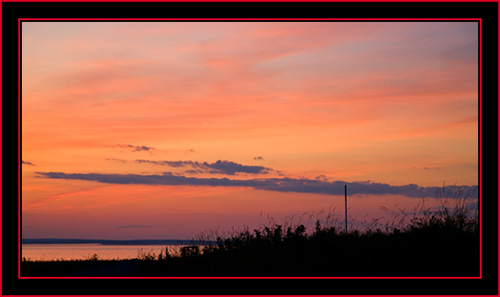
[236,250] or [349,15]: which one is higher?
[349,15]

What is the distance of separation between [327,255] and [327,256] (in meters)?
0.08

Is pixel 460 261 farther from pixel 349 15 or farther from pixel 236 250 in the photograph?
pixel 349 15

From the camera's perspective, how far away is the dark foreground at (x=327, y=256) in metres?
10.4

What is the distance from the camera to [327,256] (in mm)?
11320

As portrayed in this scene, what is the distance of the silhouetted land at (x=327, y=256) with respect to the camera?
10414mm

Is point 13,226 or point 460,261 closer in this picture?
point 13,226

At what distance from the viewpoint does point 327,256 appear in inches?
446

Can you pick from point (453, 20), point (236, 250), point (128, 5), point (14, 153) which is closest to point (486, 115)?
point (453, 20)

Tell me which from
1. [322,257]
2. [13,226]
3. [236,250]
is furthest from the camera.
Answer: [236,250]

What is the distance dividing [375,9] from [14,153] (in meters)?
4.31

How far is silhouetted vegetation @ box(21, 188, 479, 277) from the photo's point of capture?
410 inches

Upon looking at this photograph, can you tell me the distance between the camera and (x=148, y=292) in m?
6.46

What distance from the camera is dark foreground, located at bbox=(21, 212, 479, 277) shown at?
410 inches

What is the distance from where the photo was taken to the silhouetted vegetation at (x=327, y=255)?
34.2 ft
